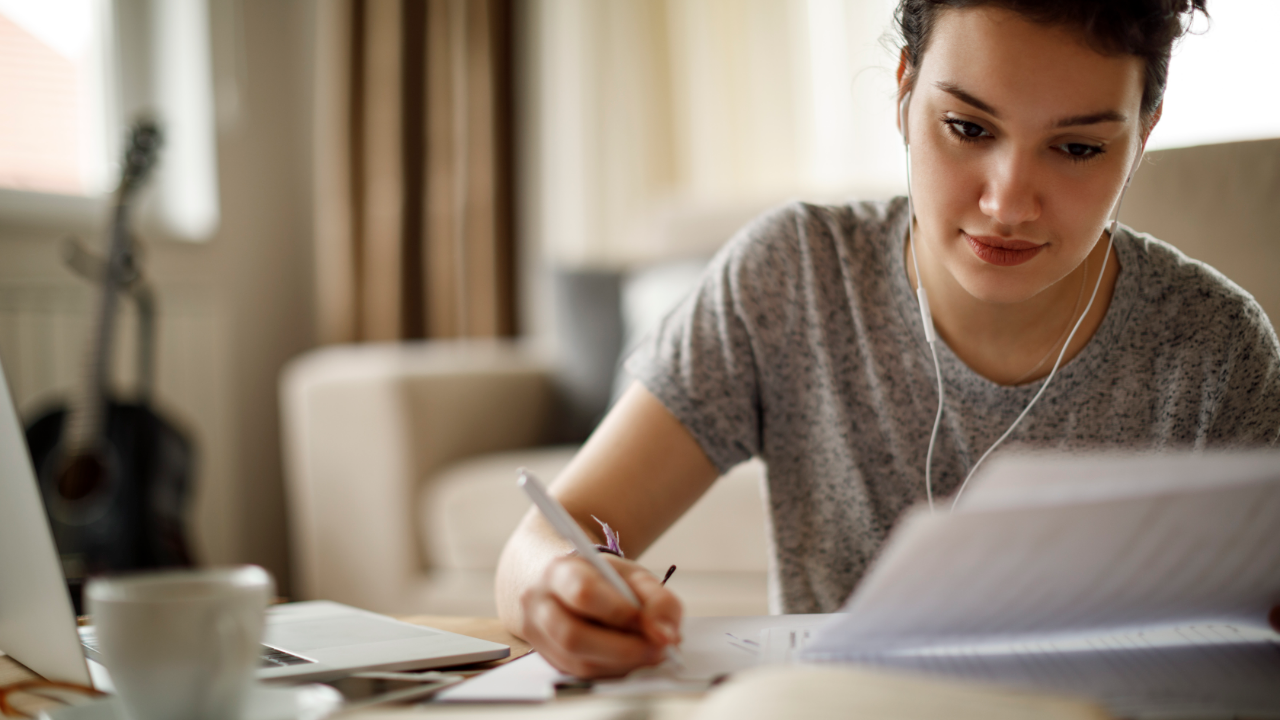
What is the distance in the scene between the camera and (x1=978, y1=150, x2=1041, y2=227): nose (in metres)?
0.69

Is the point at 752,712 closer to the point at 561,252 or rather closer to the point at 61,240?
the point at 61,240

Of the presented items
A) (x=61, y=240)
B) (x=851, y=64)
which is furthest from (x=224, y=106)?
(x=851, y=64)

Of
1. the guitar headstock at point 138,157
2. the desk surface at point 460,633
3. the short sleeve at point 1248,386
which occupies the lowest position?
the desk surface at point 460,633

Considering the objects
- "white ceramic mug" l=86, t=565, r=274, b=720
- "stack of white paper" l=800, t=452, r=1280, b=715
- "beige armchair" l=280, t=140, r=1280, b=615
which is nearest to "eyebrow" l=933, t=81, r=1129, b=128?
"stack of white paper" l=800, t=452, r=1280, b=715

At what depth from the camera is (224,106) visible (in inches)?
93.7

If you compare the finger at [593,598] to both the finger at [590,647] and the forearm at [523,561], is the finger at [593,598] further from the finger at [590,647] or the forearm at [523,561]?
the forearm at [523,561]

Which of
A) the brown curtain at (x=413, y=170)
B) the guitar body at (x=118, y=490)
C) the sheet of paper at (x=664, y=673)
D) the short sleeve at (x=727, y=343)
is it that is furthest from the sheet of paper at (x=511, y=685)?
Result: the brown curtain at (x=413, y=170)

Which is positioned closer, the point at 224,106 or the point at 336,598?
the point at 336,598

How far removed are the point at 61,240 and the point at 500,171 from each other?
1095 mm

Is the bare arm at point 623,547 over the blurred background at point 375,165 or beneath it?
beneath

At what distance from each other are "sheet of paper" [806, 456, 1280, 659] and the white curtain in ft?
6.34

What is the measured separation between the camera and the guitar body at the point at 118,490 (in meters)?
1.71

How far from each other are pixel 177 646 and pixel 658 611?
0.68 feet

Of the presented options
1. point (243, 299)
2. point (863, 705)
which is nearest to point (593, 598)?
point (863, 705)
